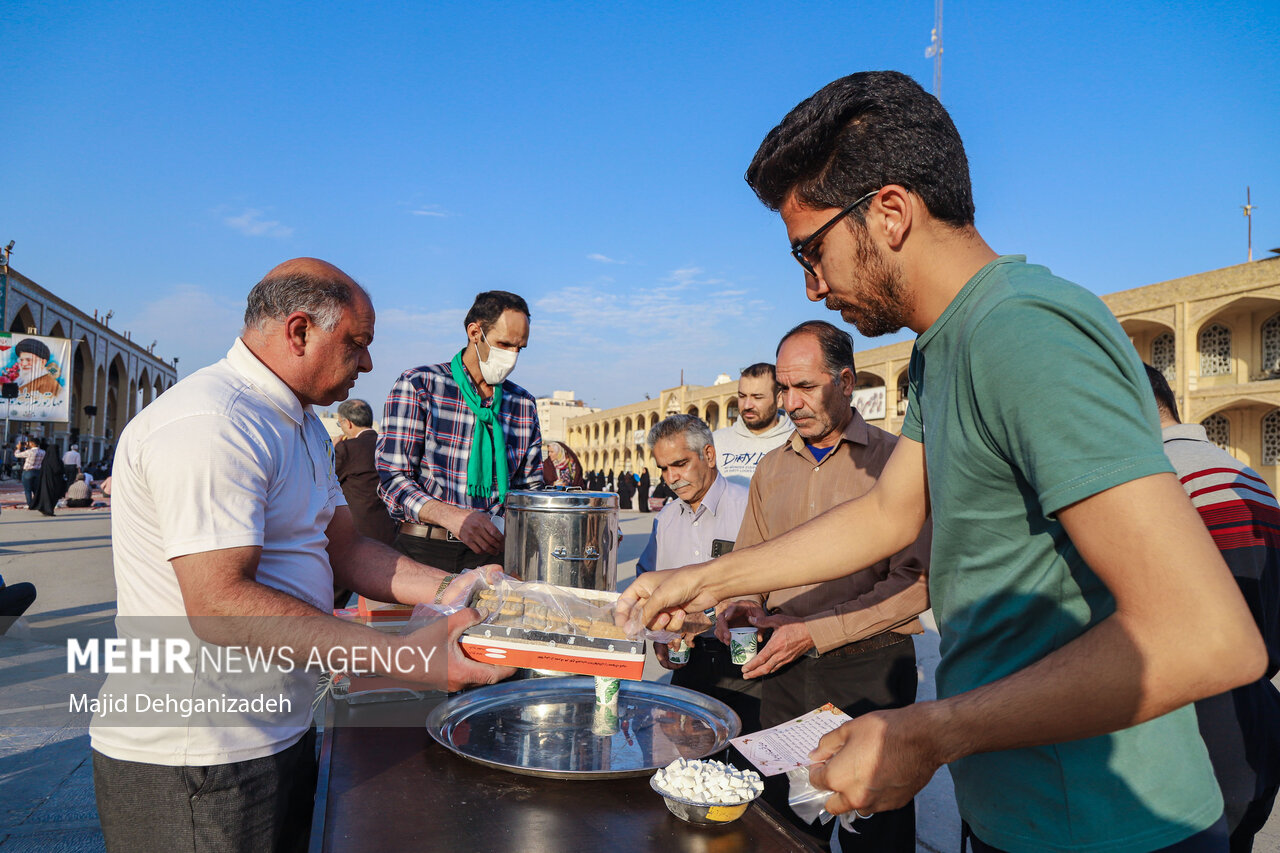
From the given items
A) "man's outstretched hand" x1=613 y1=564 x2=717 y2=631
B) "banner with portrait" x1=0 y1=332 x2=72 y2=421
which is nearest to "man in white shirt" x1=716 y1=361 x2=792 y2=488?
"man's outstretched hand" x1=613 y1=564 x2=717 y2=631

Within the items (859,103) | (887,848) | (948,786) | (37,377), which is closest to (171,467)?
(859,103)

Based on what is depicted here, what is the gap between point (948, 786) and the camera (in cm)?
395

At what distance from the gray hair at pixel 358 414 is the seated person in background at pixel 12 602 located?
119 inches

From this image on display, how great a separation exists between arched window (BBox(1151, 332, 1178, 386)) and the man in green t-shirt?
109ft

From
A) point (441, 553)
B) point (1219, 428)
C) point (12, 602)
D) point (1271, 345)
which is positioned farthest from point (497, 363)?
point (1219, 428)

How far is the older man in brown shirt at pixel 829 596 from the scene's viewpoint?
2.66 m

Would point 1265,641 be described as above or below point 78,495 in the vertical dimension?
above

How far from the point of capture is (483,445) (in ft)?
12.4

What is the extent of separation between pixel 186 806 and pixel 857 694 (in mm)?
2153

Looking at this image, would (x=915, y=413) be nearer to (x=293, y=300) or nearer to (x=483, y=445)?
(x=293, y=300)

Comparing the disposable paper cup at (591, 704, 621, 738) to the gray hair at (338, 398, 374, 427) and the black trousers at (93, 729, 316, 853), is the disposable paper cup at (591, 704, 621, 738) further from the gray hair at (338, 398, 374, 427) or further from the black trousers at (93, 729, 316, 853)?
the gray hair at (338, 398, 374, 427)

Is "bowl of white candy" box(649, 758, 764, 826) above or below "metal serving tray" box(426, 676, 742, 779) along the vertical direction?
above

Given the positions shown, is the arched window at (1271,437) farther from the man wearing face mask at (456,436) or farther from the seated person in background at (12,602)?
the seated person in background at (12,602)

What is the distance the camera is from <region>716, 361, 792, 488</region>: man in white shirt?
5.12 m
